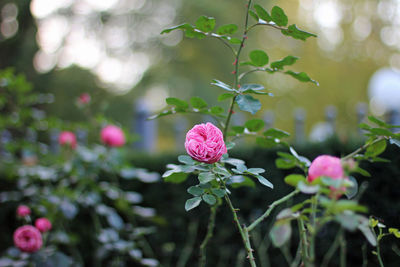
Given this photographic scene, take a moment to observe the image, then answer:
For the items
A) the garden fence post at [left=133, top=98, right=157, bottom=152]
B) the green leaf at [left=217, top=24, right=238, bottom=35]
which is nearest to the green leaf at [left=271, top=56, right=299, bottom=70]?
the green leaf at [left=217, top=24, right=238, bottom=35]

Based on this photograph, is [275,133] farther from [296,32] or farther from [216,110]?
[296,32]

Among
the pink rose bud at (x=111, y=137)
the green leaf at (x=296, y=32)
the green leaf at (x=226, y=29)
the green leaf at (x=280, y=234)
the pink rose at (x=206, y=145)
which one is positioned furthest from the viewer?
the pink rose bud at (x=111, y=137)

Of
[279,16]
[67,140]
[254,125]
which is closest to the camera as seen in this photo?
[279,16]

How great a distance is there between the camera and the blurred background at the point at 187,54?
1056 centimetres

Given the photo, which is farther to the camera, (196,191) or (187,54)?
(187,54)

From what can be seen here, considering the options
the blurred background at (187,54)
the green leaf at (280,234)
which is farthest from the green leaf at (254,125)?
the blurred background at (187,54)

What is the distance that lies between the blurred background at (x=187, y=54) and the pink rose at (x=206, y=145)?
883 cm

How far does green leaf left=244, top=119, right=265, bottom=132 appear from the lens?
102cm

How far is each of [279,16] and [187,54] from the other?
562 inches

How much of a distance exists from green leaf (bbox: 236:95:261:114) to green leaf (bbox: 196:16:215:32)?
0.70 feet

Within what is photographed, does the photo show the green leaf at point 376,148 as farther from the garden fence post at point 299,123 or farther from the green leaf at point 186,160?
the garden fence post at point 299,123

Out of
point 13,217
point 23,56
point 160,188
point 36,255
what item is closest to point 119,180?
point 160,188

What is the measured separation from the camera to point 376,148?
33.7 inches

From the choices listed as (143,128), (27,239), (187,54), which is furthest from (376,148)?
(187,54)
